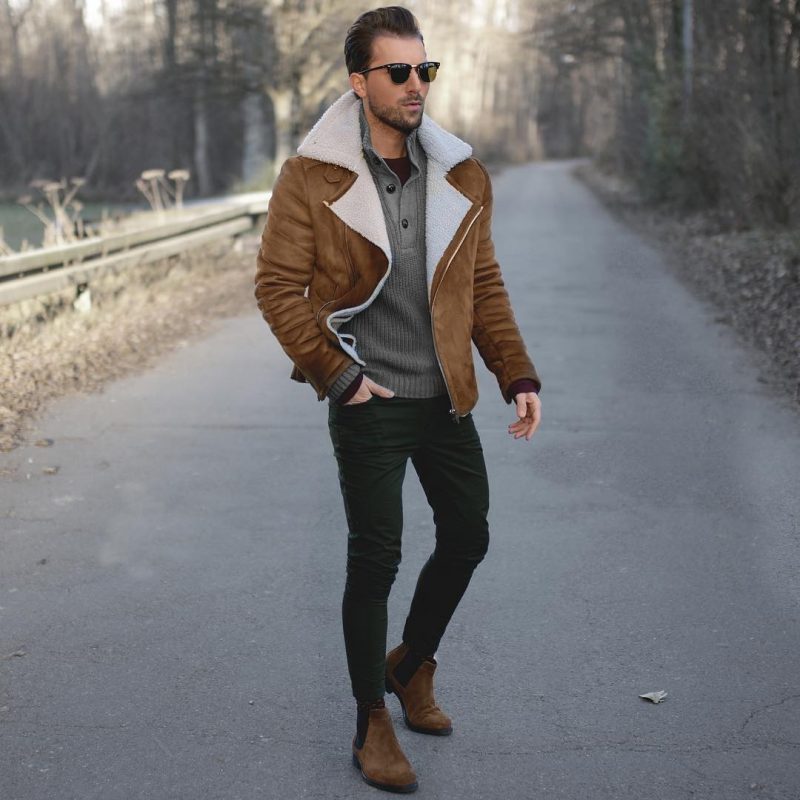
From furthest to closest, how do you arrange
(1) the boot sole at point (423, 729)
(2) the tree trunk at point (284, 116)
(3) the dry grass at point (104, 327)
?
(2) the tree trunk at point (284, 116) → (3) the dry grass at point (104, 327) → (1) the boot sole at point (423, 729)

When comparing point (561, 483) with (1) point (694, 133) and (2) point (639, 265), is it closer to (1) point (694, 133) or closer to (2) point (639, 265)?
(2) point (639, 265)

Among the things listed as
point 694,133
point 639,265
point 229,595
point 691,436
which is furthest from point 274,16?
point 229,595

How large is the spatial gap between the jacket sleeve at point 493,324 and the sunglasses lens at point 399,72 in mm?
423

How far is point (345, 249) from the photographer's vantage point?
10.1ft

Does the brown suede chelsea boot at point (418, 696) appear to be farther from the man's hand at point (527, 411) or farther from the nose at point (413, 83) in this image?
the nose at point (413, 83)

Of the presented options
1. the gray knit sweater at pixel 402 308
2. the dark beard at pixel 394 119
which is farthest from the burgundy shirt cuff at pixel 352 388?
the dark beard at pixel 394 119

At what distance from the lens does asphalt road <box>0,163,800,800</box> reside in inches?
128

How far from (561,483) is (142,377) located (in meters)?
3.76

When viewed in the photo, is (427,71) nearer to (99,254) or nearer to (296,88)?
(99,254)

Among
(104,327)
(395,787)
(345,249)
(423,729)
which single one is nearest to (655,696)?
(423,729)

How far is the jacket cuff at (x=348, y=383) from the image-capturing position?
3.03 metres

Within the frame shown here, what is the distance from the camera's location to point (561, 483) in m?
6.09

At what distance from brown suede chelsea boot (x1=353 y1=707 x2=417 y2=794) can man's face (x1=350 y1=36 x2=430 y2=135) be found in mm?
1599

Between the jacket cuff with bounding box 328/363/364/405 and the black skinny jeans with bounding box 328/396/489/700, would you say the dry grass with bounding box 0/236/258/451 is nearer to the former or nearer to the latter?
the black skinny jeans with bounding box 328/396/489/700
